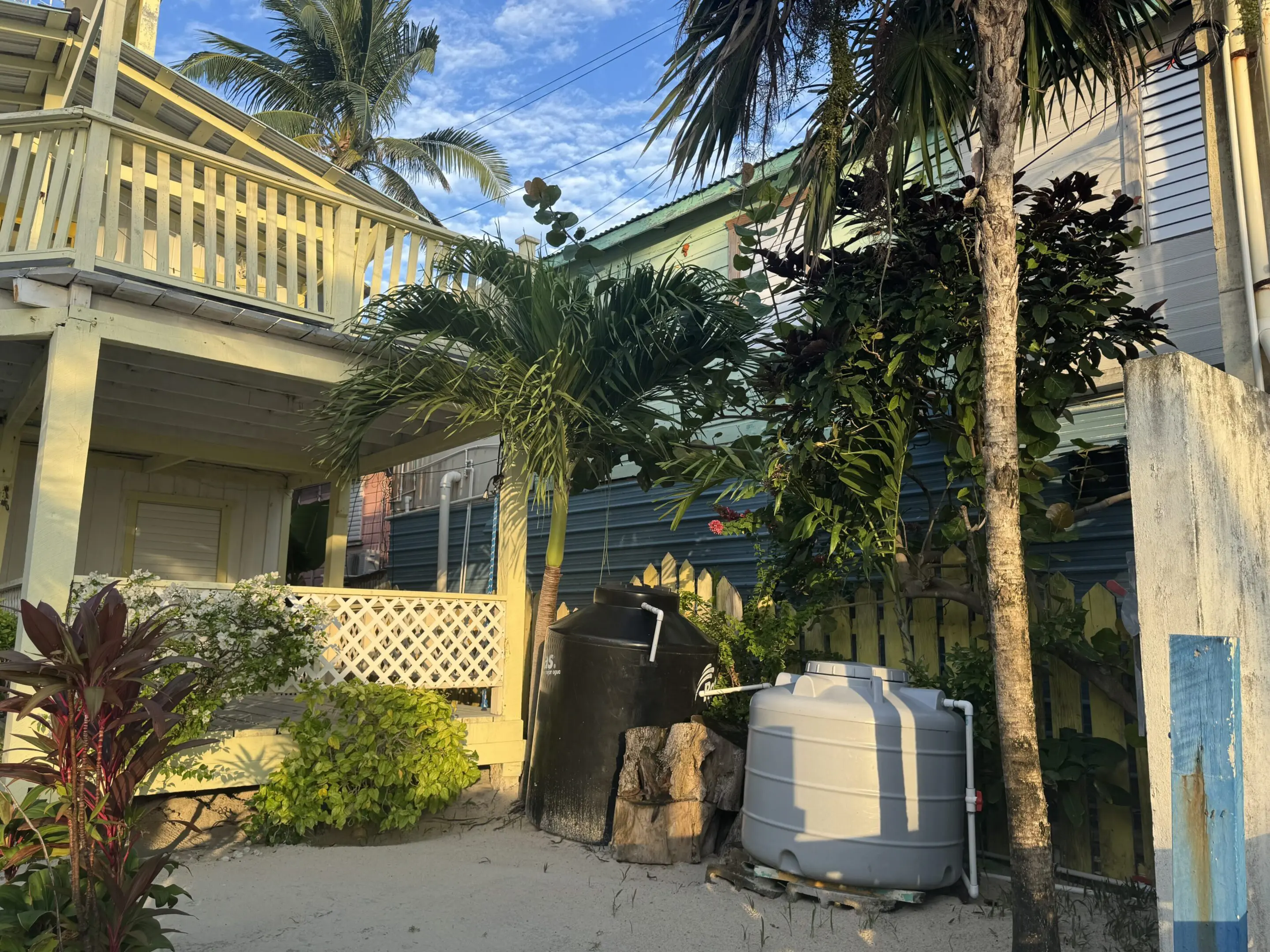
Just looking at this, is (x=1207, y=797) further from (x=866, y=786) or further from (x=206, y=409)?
(x=206, y=409)

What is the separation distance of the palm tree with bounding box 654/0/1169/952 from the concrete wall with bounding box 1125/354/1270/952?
72cm

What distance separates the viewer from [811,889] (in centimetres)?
441

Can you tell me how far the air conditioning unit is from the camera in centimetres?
1581

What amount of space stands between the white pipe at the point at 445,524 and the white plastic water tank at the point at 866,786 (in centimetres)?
810

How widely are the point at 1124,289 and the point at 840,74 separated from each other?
12.4 ft

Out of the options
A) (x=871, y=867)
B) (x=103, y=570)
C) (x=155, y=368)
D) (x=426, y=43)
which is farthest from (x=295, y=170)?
(x=426, y=43)

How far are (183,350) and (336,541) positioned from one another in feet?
13.6

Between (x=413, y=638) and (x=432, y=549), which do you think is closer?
(x=413, y=638)

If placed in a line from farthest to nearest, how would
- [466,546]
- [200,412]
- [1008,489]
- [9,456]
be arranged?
1. [466,546]
2. [9,456]
3. [200,412]
4. [1008,489]

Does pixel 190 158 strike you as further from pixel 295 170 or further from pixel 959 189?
pixel 959 189

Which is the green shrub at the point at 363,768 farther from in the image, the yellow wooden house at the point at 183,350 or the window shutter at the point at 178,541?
the window shutter at the point at 178,541

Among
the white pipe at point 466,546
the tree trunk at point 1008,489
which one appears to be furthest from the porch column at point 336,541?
the tree trunk at point 1008,489

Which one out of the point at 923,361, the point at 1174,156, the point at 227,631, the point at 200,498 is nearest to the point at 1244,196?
the point at 923,361

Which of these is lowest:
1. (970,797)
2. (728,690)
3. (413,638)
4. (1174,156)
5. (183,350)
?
(970,797)
